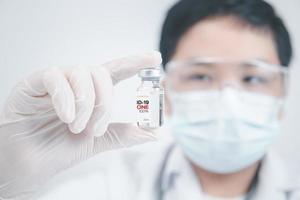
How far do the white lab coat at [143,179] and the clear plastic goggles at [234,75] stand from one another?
0.59ft

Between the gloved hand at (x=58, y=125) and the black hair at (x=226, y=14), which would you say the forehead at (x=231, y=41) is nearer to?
the black hair at (x=226, y=14)

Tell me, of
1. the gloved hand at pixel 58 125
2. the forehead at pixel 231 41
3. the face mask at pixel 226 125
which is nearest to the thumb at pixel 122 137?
the gloved hand at pixel 58 125

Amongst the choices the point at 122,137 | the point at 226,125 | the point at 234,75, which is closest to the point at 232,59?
the point at 234,75

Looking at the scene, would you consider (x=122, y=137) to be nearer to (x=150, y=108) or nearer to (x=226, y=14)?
(x=150, y=108)

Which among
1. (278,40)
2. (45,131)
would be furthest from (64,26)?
(278,40)

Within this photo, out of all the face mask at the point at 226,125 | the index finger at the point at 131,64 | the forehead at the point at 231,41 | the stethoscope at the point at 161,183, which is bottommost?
the stethoscope at the point at 161,183

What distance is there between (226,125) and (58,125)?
44 cm

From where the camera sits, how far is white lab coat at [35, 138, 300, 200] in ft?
3.04

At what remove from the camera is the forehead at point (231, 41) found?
2.81 ft

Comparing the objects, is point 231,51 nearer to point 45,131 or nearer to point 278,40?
point 278,40

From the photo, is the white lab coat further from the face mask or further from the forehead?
the forehead

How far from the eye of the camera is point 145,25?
994 millimetres

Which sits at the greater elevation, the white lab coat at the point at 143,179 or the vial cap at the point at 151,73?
the vial cap at the point at 151,73

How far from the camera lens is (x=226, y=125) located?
848 mm
